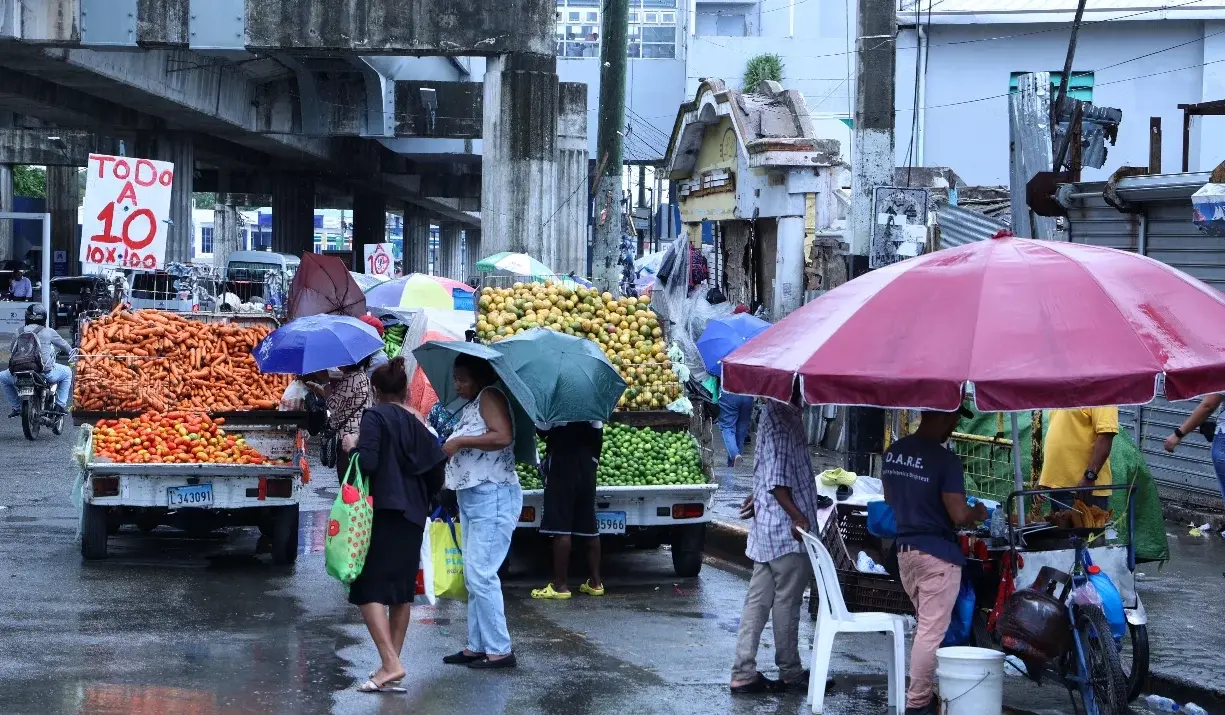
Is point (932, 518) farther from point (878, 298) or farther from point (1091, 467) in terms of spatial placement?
point (1091, 467)

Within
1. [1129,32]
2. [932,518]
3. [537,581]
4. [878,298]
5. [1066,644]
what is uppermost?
[1129,32]

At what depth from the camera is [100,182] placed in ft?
60.0

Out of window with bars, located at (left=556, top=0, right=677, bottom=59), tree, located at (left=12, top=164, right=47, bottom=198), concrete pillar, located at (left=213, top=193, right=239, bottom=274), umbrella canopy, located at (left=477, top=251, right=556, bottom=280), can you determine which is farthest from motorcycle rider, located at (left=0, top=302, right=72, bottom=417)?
tree, located at (left=12, top=164, right=47, bottom=198)

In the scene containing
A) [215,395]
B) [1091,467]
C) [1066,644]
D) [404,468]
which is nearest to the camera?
[1066,644]

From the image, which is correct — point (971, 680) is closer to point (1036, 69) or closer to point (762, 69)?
point (1036, 69)

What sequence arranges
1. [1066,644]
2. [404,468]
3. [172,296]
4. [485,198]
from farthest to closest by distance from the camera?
[172,296]
[485,198]
[404,468]
[1066,644]

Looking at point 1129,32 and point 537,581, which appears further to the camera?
point 1129,32

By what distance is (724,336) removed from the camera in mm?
15797

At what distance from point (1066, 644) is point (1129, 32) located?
83.1ft

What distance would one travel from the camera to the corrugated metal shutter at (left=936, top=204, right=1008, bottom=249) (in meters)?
18.1

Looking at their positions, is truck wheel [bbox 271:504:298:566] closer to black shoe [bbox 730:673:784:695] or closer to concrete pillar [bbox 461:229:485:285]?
black shoe [bbox 730:673:784:695]

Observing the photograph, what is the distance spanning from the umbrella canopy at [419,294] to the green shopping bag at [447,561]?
11.5m

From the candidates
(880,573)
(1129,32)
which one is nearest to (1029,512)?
(880,573)

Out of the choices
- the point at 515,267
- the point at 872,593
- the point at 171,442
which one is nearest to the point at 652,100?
the point at 515,267
